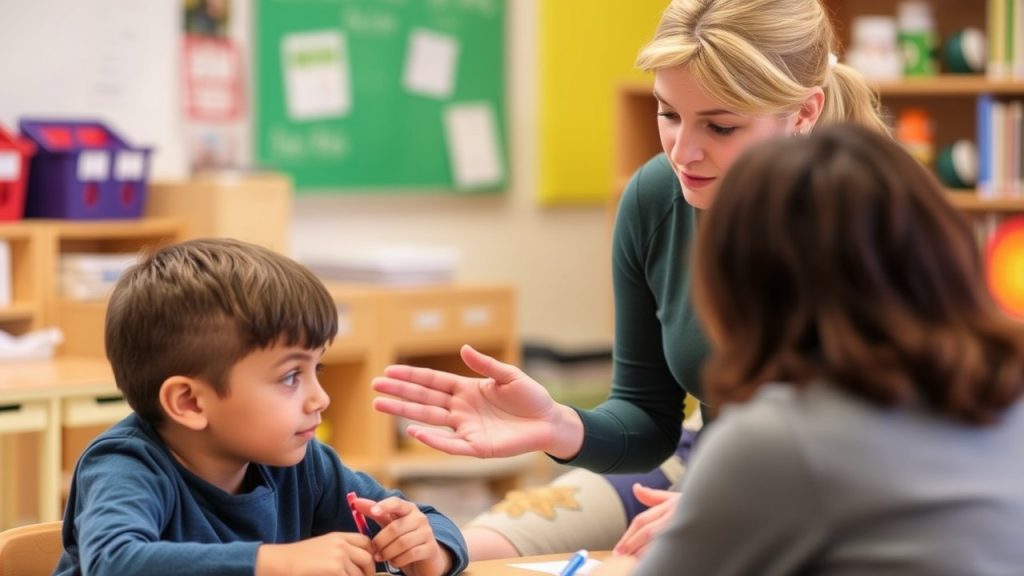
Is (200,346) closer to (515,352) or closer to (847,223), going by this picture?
(847,223)

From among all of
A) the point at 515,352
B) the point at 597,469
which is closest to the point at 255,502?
the point at 597,469

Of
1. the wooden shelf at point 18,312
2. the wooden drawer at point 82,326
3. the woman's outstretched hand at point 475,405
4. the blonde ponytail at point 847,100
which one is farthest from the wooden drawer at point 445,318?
the woman's outstretched hand at point 475,405

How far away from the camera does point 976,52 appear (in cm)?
436

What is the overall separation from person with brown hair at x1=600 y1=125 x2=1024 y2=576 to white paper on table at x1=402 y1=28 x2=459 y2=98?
3.92 metres

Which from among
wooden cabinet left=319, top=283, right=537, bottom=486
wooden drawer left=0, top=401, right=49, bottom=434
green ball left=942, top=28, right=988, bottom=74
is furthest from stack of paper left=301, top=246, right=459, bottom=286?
green ball left=942, top=28, right=988, bottom=74

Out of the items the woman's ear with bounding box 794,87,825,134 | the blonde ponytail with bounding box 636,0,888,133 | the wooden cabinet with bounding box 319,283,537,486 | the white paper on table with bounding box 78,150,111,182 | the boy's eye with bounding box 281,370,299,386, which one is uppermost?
the blonde ponytail with bounding box 636,0,888,133

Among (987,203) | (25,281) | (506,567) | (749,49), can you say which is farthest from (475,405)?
(987,203)

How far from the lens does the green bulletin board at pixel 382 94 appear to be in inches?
180

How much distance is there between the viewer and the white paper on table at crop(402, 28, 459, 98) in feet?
16.0

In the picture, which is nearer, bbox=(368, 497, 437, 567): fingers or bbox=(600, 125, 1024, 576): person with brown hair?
bbox=(600, 125, 1024, 576): person with brown hair

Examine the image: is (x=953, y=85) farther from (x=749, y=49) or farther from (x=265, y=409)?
(x=265, y=409)

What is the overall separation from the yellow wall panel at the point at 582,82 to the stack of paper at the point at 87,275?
1.94 metres

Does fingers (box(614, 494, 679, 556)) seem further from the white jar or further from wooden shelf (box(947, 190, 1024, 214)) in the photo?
the white jar

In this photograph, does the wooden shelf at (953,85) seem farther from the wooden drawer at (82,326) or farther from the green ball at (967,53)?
the wooden drawer at (82,326)
